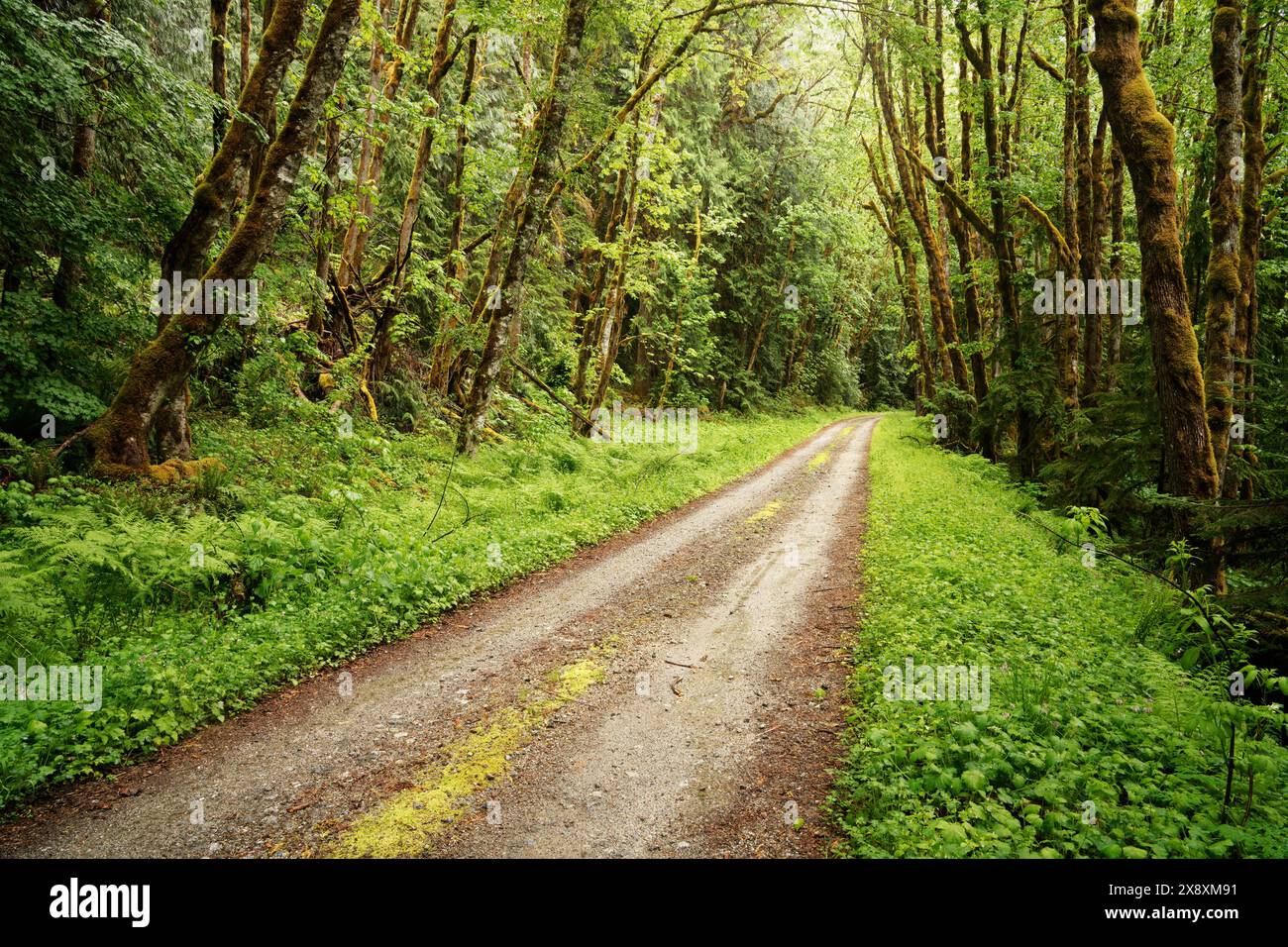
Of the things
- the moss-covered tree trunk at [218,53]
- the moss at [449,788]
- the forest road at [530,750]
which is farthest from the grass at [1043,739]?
the moss-covered tree trunk at [218,53]

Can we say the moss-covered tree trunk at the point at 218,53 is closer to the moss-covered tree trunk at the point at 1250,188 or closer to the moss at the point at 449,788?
the moss at the point at 449,788

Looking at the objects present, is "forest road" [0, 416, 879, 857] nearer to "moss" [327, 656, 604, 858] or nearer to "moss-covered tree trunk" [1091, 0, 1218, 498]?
"moss" [327, 656, 604, 858]

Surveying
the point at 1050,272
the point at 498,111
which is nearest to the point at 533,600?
the point at 1050,272

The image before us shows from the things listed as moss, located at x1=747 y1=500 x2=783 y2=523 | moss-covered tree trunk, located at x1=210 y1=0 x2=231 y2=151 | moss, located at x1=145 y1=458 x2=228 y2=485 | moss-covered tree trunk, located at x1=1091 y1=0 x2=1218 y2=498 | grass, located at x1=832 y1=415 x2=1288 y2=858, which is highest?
moss-covered tree trunk, located at x1=210 y1=0 x2=231 y2=151

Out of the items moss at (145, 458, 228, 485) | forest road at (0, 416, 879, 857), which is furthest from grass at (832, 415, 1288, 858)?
moss at (145, 458, 228, 485)

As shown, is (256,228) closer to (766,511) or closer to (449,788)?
(449,788)

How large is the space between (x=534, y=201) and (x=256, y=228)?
5.78 m

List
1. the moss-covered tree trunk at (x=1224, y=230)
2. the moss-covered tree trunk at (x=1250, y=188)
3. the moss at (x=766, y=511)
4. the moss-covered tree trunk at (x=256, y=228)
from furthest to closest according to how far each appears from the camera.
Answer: the moss at (x=766, y=511), the moss-covered tree trunk at (x=1250, y=188), the moss-covered tree trunk at (x=256, y=228), the moss-covered tree trunk at (x=1224, y=230)

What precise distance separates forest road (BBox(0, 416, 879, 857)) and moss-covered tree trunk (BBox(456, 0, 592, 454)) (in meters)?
6.27

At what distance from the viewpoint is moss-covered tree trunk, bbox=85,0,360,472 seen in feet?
26.9

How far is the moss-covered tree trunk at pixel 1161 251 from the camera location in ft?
22.7

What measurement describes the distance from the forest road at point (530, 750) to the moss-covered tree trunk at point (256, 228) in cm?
509

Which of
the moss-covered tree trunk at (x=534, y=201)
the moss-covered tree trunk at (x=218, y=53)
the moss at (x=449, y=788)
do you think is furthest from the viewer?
the moss-covered tree trunk at (x=534, y=201)

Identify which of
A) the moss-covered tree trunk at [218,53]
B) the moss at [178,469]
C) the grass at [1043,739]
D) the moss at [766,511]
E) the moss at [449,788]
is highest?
the moss-covered tree trunk at [218,53]
